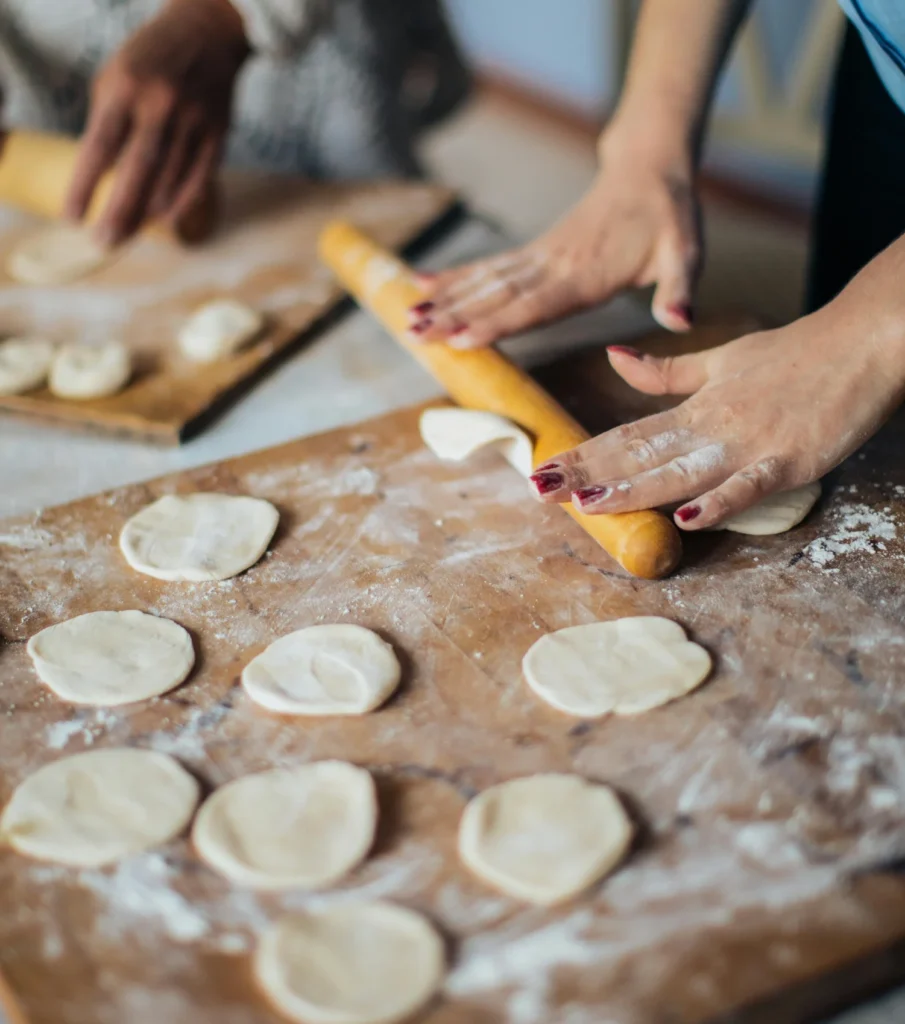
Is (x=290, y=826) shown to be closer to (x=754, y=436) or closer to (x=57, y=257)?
(x=754, y=436)

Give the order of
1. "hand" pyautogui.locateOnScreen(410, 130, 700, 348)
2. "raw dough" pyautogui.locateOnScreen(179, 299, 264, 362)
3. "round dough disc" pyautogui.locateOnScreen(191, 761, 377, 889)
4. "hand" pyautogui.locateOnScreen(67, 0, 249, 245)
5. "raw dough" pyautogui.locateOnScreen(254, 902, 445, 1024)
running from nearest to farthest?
"raw dough" pyautogui.locateOnScreen(254, 902, 445, 1024) < "round dough disc" pyautogui.locateOnScreen(191, 761, 377, 889) < "hand" pyautogui.locateOnScreen(410, 130, 700, 348) < "raw dough" pyautogui.locateOnScreen(179, 299, 264, 362) < "hand" pyautogui.locateOnScreen(67, 0, 249, 245)

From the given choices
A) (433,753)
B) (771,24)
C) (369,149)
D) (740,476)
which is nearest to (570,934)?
(433,753)

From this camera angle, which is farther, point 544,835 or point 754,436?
point 754,436

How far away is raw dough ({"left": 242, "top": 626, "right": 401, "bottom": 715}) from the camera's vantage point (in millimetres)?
1107

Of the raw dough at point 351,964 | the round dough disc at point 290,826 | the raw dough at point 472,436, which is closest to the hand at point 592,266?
the raw dough at point 472,436

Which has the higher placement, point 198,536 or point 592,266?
point 592,266

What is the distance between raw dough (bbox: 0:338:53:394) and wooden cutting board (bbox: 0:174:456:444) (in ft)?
0.07

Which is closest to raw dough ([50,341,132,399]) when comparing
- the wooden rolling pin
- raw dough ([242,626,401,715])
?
the wooden rolling pin

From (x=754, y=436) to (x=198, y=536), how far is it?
2.29ft

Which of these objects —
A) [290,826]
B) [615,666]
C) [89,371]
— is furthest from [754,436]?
[89,371]

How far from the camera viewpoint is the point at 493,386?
58.1 inches

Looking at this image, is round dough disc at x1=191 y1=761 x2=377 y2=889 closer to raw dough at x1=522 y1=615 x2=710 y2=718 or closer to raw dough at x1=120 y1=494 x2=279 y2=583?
raw dough at x1=522 y1=615 x2=710 y2=718

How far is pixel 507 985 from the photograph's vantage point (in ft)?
2.77

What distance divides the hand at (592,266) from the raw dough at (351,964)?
2.87ft
